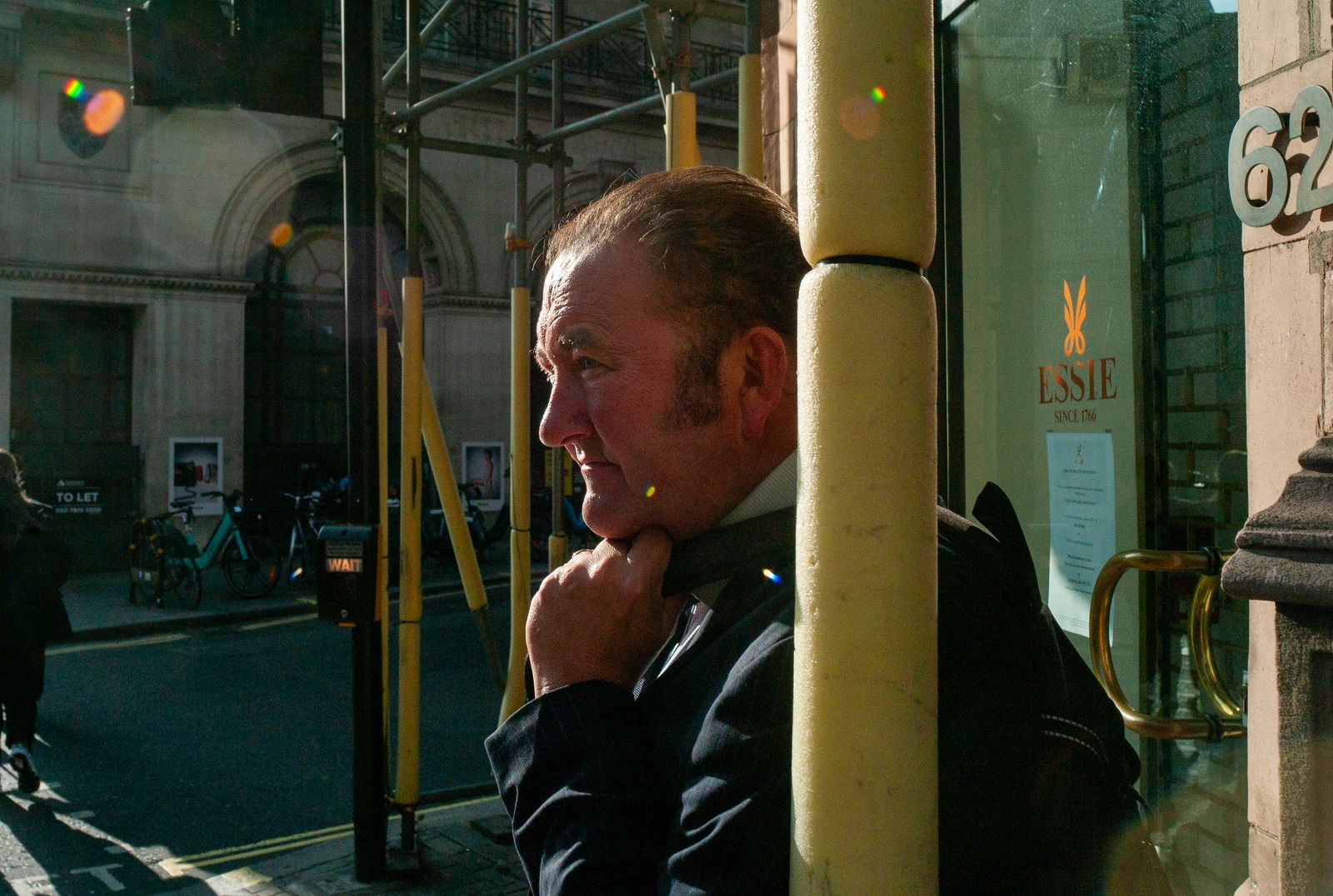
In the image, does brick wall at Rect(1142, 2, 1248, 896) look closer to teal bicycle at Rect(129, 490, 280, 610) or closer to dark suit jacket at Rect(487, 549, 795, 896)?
dark suit jacket at Rect(487, 549, 795, 896)

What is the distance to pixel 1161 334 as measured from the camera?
2.99 metres

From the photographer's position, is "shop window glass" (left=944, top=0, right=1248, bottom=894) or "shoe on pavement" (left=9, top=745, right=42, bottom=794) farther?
"shoe on pavement" (left=9, top=745, right=42, bottom=794)

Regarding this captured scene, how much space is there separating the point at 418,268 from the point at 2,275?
13465mm

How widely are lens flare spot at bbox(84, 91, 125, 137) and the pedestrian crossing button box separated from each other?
14451mm

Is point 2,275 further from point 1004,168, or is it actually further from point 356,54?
point 1004,168

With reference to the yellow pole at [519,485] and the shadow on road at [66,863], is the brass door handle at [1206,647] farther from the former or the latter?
the shadow on road at [66,863]

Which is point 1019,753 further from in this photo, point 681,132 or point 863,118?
point 681,132

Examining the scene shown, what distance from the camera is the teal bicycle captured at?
13195 mm

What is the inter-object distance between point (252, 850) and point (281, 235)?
14.1 meters

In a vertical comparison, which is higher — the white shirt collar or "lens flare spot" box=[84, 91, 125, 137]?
"lens flare spot" box=[84, 91, 125, 137]

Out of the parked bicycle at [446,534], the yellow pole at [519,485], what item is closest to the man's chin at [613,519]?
the yellow pole at [519,485]

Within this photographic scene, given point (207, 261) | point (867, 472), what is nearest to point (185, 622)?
point (207, 261)

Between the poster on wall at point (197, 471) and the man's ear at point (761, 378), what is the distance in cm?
1678

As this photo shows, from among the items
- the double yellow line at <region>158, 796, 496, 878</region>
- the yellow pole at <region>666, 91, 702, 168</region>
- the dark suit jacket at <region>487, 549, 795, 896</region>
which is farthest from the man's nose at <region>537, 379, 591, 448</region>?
the double yellow line at <region>158, 796, 496, 878</region>
